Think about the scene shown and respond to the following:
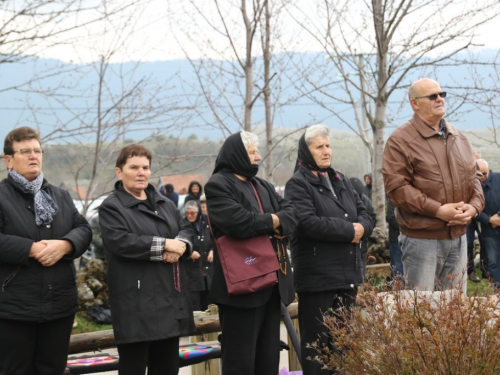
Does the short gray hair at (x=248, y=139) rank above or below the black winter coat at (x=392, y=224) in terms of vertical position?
above

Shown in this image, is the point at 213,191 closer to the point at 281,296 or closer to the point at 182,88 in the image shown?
the point at 281,296

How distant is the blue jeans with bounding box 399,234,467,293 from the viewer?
5.58 metres

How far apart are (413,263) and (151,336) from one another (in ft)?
7.01

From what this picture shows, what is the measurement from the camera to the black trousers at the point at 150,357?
491cm

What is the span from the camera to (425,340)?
346 cm

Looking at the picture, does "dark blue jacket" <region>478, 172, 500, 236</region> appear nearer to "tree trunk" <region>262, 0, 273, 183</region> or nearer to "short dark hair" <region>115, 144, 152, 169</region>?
"tree trunk" <region>262, 0, 273, 183</region>

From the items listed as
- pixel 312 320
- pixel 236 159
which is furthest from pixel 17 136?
pixel 312 320

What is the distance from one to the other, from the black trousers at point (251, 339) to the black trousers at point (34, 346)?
109cm

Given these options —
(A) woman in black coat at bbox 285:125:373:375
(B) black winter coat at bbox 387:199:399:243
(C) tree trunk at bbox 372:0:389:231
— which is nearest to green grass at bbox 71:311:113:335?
(B) black winter coat at bbox 387:199:399:243

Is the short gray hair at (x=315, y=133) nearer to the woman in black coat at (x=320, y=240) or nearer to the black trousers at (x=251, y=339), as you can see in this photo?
the woman in black coat at (x=320, y=240)

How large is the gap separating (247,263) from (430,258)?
58.9 inches

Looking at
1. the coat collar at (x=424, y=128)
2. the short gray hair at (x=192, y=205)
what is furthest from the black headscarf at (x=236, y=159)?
the short gray hair at (x=192, y=205)

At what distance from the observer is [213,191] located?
5152mm

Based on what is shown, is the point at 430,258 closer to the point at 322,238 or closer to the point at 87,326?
the point at 322,238
